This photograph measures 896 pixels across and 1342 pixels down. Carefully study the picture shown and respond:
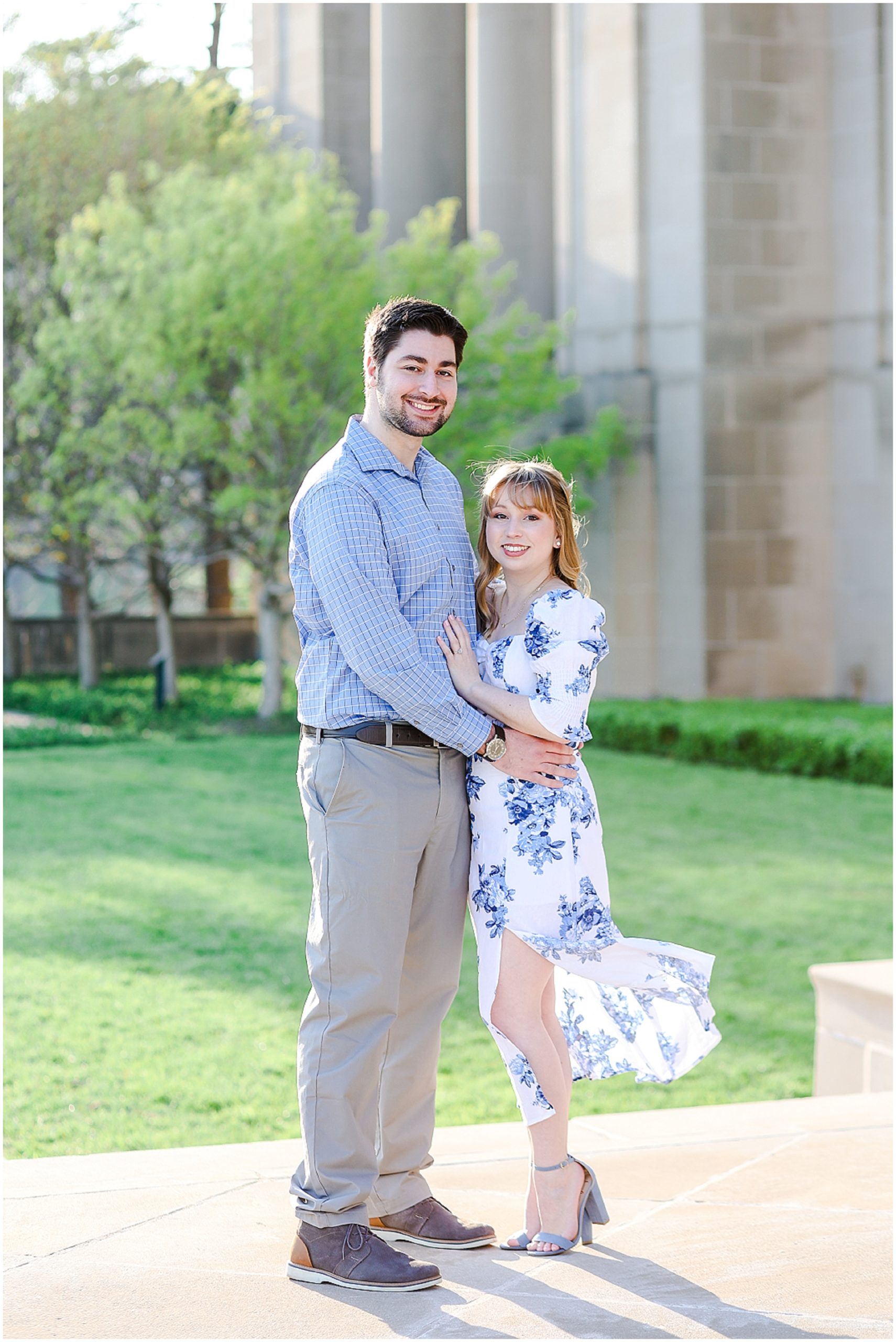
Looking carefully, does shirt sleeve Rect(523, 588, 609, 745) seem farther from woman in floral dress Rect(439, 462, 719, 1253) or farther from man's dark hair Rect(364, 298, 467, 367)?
man's dark hair Rect(364, 298, 467, 367)

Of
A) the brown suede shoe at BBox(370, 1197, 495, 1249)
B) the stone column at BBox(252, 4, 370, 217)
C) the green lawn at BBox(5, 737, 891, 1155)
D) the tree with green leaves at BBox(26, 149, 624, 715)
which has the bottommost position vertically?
the green lawn at BBox(5, 737, 891, 1155)

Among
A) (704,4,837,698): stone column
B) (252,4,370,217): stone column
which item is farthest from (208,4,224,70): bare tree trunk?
(704,4,837,698): stone column

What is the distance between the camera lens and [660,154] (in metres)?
17.9

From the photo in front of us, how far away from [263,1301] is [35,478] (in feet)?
58.4

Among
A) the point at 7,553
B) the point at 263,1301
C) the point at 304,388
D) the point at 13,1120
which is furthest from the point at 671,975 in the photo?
the point at 7,553

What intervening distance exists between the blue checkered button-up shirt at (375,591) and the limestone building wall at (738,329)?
14.9 m

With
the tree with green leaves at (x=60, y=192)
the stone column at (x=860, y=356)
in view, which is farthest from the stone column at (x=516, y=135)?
the stone column at (x=860, y=356)

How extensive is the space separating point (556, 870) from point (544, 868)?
3cm

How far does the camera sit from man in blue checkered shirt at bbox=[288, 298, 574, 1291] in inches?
136

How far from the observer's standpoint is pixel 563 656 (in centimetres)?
364

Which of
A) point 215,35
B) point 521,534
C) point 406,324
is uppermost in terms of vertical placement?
point 215,35

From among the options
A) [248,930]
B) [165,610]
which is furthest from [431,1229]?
[165,610]

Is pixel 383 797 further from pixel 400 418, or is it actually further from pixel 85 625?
pixel 85 625

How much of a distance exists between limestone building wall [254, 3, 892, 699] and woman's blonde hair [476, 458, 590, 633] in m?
14.6
